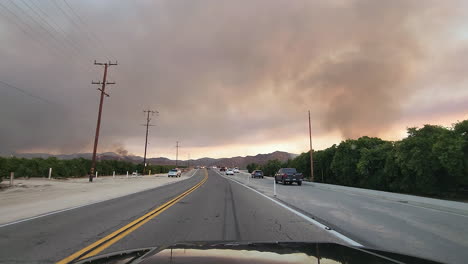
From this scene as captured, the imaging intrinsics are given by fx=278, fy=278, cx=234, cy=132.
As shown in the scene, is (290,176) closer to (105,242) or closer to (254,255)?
(105,242)

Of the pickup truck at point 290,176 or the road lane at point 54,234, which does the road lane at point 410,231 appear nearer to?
the road lane at point 54,234

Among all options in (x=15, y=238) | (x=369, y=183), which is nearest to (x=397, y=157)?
(x=369, y=183)

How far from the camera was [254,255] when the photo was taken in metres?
3.37

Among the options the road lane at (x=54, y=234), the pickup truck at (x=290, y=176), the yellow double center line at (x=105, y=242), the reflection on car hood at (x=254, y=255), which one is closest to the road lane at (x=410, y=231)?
the reflection on car hood at (x=254, y=255)

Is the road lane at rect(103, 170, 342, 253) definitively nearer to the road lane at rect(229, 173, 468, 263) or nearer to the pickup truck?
the road lane at rect(229, 173, 468, 263)

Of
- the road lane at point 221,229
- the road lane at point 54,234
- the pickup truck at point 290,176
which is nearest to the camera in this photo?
the road lane at point 54,234

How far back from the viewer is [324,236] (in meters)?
7.15

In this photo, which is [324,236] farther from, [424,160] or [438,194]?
[438,194]

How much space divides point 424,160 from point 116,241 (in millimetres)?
24796

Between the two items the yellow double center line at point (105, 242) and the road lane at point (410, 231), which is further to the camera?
the road lane at point (410, 231)

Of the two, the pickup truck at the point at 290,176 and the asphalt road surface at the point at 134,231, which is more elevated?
the pickup truck at the point at 290,176

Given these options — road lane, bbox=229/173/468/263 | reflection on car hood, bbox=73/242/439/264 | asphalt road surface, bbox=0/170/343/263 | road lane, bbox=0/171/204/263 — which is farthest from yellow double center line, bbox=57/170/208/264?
road lane, bbox=229/173/468/263

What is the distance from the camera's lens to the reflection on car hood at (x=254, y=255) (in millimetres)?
3141

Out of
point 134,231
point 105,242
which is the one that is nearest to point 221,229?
point 134,231
